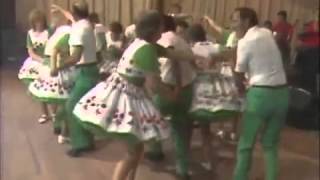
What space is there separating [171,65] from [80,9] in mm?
264

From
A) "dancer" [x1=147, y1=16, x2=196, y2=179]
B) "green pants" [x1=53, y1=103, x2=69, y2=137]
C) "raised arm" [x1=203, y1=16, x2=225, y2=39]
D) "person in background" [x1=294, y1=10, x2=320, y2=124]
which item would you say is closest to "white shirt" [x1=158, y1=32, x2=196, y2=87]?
"dancer" [x1=147, y1=16, x2=196, y2=179]

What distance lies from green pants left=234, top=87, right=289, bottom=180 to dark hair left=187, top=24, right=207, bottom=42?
13 cm

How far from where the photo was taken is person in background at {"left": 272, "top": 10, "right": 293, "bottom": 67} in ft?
3.69

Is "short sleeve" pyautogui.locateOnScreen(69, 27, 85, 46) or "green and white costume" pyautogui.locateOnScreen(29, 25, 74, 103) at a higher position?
"short sleeve" pyautogui.locateOnScreen(69, 27, 85, 46)

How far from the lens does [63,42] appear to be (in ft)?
4.30

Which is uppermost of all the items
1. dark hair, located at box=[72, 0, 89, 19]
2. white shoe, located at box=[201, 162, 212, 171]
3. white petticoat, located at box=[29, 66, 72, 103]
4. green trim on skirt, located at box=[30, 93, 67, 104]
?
dark hair, located at box=[72, 0, 89, 19]

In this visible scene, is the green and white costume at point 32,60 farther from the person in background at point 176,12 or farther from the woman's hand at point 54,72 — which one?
the person in background at point 176,12

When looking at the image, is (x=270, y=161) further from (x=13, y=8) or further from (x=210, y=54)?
(x=13, y=8)

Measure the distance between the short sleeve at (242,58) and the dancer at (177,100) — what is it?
0.32 feet

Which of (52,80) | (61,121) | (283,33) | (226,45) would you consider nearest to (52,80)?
(52,80)

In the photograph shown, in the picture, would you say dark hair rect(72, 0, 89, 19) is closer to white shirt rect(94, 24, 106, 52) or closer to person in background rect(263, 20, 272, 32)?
white shirt rect(94, 24, 106, 52)

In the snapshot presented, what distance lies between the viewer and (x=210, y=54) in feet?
4.20

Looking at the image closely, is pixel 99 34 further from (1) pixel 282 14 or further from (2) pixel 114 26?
(1) pixel 282 14

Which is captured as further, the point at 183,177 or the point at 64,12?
the point at 183,177
